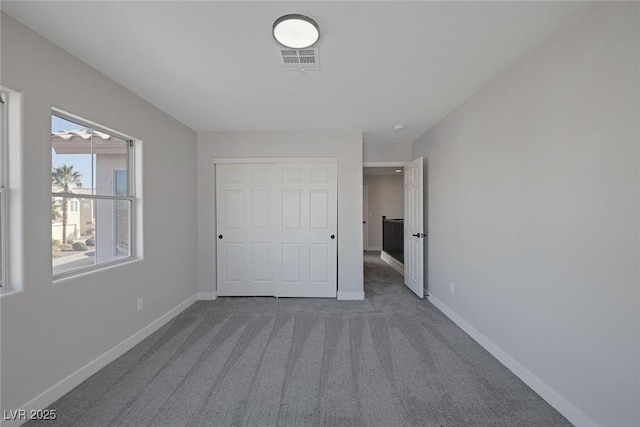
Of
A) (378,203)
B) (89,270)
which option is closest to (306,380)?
(89,270)

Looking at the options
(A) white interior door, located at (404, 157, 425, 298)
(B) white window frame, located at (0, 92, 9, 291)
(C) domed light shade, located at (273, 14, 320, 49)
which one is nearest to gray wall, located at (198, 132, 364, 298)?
(A) white interior door, located at (404, 157, 425, 298)

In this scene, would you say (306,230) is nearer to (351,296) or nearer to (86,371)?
(351,296)

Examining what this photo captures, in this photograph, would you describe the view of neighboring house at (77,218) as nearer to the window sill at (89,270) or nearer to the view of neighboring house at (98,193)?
the view of neighboring house at (98,193)

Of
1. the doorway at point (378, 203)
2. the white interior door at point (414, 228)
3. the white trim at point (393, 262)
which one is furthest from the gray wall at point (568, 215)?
the doorway at point (378, 203)

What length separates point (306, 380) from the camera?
2.11 meters

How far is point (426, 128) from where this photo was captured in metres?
3.84

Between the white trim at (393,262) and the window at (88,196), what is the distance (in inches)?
182

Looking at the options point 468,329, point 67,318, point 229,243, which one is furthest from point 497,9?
point 229,243

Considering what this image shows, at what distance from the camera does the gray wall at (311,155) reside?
399 centimetres

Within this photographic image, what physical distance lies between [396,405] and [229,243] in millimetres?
3001

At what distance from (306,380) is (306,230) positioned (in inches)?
86.6

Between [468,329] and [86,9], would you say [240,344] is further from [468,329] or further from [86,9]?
[86,9]

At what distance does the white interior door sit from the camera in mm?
3932

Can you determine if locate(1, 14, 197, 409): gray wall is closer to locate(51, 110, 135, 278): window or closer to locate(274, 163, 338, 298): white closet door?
locate(51, 110, 135, 278): window
